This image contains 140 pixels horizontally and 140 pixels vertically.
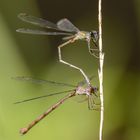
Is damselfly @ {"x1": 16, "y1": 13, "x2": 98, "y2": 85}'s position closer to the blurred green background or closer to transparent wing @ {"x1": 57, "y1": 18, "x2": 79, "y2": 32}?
transparent wing @ {"x1": 57, "y1": 18, "x2": 79, "y2": 32}

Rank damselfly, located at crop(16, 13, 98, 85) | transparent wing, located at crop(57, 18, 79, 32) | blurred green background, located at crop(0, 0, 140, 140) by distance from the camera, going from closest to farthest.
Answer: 1. damselfly, located at crop(16, 13, 98, 85)
2. transparent wing, located at crop(57, 18, 79, 32)
3. blurred green background, located at crop(0, 0, 140, 140)

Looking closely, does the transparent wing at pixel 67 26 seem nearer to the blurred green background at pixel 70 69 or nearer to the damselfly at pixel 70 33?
the damselfly at pixel 70 33

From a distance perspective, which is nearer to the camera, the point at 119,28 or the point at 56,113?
the point at 56,113

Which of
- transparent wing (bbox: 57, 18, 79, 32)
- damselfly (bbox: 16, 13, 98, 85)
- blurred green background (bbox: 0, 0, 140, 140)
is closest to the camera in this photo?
damselfly (bbox: 16, 13, 98, 85)

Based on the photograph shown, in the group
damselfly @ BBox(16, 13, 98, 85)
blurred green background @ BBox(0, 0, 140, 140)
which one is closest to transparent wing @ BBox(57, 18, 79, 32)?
damselfly @ BBox(16, 13, 98, 85)

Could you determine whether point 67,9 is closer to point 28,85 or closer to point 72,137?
point 28,85

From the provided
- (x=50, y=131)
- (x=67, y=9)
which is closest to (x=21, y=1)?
(x=67, y=9)

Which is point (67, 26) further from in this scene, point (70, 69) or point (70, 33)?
point (70, 69)

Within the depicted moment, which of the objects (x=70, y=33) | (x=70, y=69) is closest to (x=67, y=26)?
(x=70, y=33)
